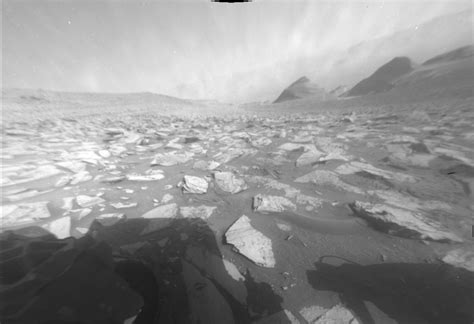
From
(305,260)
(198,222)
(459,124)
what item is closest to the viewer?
(305,260)

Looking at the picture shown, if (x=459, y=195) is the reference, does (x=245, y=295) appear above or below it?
below

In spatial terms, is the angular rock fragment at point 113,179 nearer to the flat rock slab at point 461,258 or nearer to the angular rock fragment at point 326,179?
the angular rock fragment at point 326,179

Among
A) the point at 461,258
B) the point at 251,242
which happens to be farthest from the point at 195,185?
the point at 461,258

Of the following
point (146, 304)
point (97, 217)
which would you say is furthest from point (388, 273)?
point (97, 217)

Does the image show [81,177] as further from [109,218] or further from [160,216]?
[160,216]

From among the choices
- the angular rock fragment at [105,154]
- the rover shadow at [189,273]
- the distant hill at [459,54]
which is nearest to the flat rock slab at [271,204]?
the rover shadow at [189,273]

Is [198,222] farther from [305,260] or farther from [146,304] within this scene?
[305,260]

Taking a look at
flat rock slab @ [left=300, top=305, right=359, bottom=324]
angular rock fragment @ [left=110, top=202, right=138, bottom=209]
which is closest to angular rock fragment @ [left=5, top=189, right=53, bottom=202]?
angular rock fragment @ [left=110, top=202, right=138, bottom=209]
